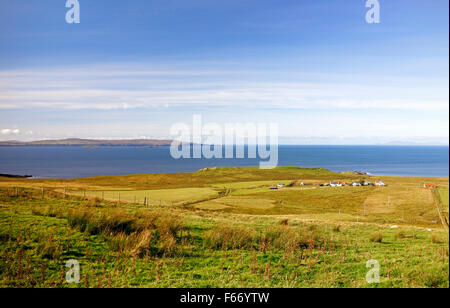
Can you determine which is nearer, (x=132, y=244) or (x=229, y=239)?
(x=132, y=244)

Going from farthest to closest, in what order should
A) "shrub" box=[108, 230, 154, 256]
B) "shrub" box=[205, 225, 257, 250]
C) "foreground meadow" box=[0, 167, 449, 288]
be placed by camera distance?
1. "shrub" box=[205, 225, 257, 250]
2. "shrub" box=[108, 230, 154, 256]
3. "foreground meadow" box=[0, 167, 449, 288]

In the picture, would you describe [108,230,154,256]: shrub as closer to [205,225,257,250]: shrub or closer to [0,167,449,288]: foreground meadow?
[0,167,449,288]: foreground meadow

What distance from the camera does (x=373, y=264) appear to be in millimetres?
6906

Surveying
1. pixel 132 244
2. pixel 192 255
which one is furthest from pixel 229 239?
pixel 132 244

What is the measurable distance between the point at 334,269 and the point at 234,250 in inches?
106

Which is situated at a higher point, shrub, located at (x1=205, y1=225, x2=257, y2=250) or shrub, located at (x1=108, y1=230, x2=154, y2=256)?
shrub, located at (x1=108, y1=230, x2=154, y2=256)

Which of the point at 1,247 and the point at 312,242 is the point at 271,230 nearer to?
the point at 312,242

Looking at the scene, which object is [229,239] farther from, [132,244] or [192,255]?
A: [132,244]

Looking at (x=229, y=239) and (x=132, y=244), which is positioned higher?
(x=132, y=244)

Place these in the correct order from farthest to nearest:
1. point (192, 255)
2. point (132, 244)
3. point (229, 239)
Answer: point (229, 239)
point (192, 255)
point (132, 244)

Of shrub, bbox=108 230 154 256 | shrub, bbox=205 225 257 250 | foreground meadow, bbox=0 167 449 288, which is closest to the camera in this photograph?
foreground meadow, bbox=0 167 449 288

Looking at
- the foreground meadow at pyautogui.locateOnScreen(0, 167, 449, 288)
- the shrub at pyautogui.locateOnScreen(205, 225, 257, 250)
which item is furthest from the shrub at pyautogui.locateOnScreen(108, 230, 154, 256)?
the shrub at pyautogui.locateOnScreen(205, 225, 257, 250)

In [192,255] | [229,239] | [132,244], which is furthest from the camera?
[229,239]

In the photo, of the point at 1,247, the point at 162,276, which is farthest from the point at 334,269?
the point at 1,247
